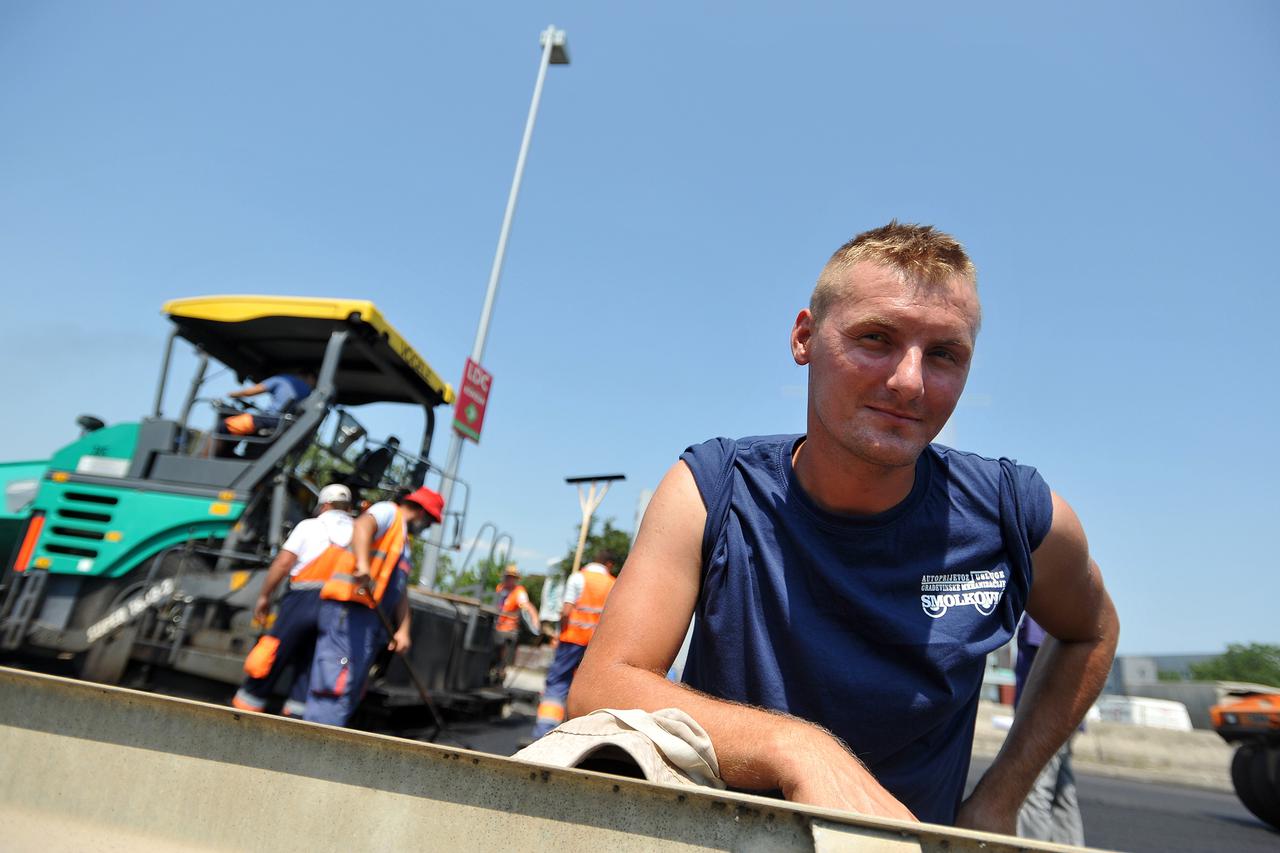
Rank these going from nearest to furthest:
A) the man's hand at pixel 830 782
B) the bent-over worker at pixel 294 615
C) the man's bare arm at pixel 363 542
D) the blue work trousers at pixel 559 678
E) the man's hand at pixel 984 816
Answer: the man's hand at pixel 830 782 < the man's hand at pixel 984 816 < the man's bare arm at pixel 363 542 < the bent-over worker at pixel 294 615 < the blue work trousers at pixel 559 678

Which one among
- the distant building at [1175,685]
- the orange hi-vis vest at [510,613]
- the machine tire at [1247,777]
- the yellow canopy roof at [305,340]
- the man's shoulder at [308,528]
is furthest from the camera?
the distant building at [1175,685]

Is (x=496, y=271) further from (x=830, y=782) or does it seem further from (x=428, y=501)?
(x=830, y=782)

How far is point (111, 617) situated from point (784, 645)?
5625 millimetres

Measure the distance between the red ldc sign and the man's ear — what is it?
9043 millimetres

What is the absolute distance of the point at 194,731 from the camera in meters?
0.85

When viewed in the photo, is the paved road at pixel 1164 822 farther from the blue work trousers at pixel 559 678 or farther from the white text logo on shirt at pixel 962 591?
the white text logo on shirt at pixel 962 591

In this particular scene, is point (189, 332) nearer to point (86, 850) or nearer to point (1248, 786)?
point (86, 850)

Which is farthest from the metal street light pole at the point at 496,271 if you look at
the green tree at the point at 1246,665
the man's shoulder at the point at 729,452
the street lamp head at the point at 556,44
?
the green tree at the point at 1246,665

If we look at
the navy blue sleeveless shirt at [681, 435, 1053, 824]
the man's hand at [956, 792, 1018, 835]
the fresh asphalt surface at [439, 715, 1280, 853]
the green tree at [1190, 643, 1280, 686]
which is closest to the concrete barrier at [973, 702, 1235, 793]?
the fresh asphalt surface at [439, 715, 1280, 853]

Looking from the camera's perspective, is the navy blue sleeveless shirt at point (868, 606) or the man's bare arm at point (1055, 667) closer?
the navy blue sleeveless shirt at point (868, 606)

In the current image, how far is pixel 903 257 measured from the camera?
133 cm

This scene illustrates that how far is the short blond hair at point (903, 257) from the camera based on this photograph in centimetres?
133

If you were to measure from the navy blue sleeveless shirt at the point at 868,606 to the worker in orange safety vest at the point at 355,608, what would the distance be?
3763 mm

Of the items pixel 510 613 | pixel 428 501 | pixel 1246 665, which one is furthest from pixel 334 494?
pixel 1246 665
